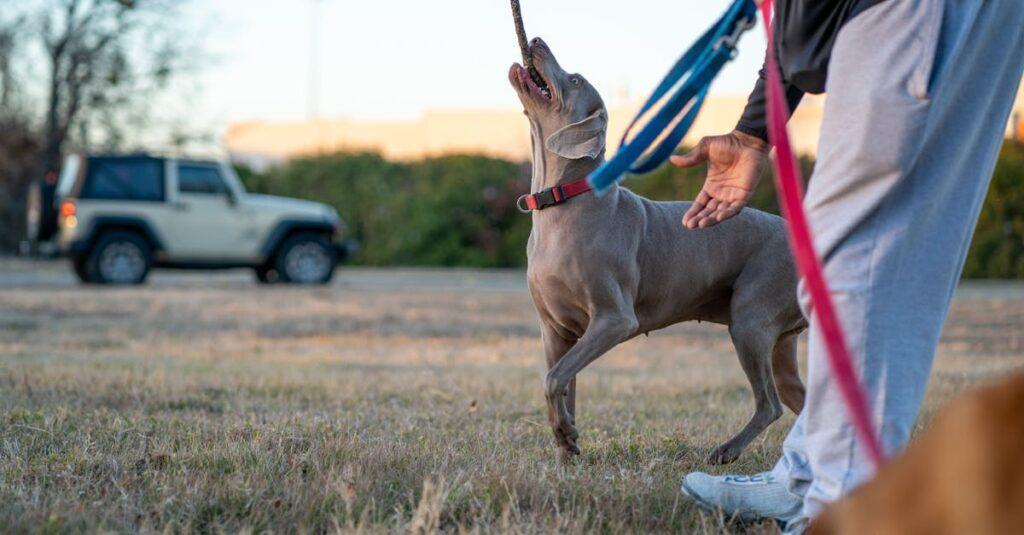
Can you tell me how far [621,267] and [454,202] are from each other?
63.9 feet

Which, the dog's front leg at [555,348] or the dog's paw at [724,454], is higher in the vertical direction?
the dog's front leg at [555,348]

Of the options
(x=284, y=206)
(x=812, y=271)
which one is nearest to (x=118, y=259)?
(x=284, y=206)

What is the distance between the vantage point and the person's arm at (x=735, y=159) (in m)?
2.90

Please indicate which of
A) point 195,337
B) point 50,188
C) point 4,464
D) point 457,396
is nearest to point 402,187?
point 50,188

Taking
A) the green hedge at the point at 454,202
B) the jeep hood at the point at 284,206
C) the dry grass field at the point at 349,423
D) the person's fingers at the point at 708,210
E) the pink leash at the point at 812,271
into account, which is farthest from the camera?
the green hedge at the point at 454,202

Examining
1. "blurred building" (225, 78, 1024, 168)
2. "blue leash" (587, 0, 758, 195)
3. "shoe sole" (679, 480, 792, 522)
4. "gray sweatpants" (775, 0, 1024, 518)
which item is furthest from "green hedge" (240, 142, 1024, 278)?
"gray sweatpants" (775, 0, 1024, 518)

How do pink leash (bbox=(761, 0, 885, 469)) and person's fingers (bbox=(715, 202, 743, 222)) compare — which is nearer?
pink leash (bbox=(761, 0, 885, 469))

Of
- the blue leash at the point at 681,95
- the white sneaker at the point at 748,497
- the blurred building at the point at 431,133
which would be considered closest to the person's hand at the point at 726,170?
the blue leash at the point at 681,95

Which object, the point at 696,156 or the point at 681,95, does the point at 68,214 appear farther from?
the point at 681,95

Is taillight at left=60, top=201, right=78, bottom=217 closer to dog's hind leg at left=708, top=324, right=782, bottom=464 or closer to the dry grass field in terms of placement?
the dry grass field

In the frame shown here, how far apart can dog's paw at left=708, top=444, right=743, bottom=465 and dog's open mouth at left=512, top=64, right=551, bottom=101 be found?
1.45 meters

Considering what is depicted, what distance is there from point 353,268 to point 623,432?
836 inches

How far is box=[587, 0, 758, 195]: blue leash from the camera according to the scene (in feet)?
8.06

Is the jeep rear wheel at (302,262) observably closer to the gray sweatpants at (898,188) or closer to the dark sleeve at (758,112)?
the dark sleeve at (758,112)
